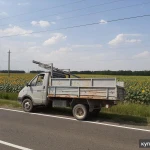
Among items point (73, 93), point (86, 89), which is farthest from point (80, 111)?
point (86, 89)

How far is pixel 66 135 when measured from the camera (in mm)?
7703

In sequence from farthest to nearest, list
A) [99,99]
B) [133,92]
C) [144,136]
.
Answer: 1. [133,92]
2. [99,99]
3. [144,136]

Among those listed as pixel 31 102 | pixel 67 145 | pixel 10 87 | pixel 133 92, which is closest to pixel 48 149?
pixel 67 145

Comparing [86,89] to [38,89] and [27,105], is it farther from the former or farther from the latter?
[27,105]

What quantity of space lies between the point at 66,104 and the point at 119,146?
201 inches

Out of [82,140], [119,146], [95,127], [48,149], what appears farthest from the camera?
[95,127]

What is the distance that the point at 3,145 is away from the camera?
21.2ft

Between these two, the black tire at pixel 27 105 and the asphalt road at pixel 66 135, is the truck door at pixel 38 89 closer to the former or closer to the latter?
the black tire at pixel 27 105

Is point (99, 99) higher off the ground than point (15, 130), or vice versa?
point (99, 99)

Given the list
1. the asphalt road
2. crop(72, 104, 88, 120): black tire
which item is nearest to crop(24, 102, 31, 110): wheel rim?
the asphalt road

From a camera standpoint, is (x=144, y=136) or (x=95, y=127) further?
(x=95, y=127)

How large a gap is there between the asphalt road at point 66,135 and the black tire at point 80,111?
1.98ft

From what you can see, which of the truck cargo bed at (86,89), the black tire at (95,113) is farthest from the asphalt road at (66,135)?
the black tire at (95,113)

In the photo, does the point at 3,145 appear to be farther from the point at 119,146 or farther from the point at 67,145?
the point at 119,146
